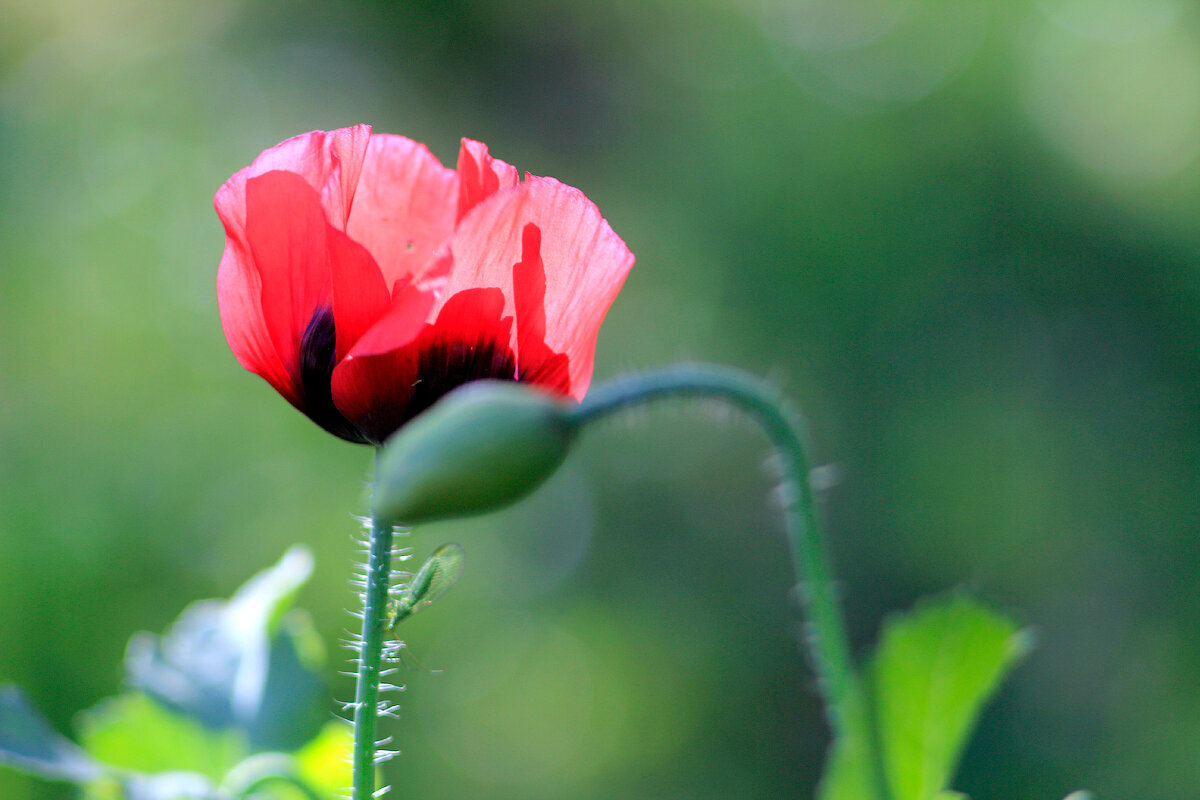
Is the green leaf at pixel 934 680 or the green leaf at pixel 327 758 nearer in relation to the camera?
the green leaf at pixel 934 680

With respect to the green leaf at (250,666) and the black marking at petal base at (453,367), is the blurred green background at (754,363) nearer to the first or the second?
the green leaf at (250,666)

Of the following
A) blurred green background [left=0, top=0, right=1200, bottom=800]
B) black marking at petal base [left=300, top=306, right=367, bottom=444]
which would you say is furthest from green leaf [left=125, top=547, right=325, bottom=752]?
blurred green background [left=0, top=0, right=1200, bottom=800]

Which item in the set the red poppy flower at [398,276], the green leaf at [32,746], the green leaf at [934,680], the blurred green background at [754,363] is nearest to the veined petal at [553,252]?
the red poppy flower at [398,276]

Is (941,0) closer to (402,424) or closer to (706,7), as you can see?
(706,7)

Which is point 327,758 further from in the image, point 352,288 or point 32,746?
point 352,288

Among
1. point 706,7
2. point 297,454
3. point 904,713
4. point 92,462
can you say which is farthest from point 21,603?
point 706,7
